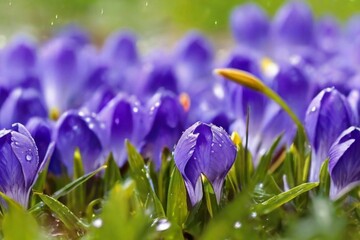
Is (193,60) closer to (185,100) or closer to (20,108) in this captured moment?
(185,100)

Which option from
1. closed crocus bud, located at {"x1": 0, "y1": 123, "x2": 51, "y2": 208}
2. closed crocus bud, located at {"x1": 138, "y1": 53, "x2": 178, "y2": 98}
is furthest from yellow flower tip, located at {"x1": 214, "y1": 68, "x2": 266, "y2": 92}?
closed crocus bud, located at {"x1": 138, "y1": 53, "x2": 178, "y2": 98}

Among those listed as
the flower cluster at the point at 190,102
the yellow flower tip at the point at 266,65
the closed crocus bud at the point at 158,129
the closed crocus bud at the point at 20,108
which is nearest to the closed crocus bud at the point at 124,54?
the flower cluster at the point at 190,102

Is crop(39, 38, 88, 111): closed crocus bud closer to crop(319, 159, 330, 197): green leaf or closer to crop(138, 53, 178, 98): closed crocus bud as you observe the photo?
crop(138, 53, 178, 98): closed crocus bud

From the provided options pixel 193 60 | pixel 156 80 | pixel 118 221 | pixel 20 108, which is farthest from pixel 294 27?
pixel 118 221

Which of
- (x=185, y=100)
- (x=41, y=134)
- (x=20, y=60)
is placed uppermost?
(x=20, y=60)

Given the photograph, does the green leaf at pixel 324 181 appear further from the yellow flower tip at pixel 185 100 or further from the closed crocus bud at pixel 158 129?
the yellow flower tip at pixel 185 100
